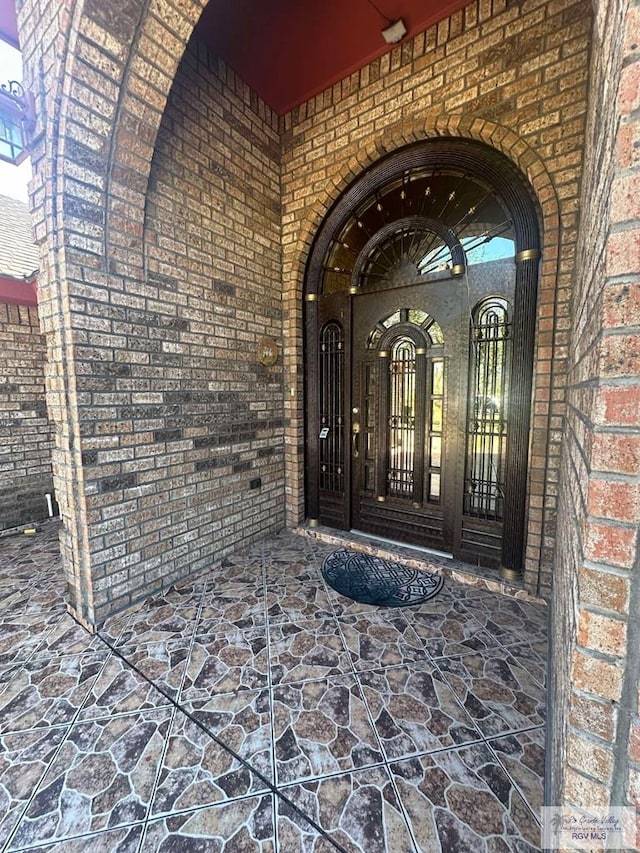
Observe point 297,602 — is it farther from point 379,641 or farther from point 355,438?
point 355,438

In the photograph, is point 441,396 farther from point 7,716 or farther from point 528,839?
point 7,716

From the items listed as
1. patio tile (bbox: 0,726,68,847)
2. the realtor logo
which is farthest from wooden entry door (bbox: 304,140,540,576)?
patio tile (bbox: 0,726,68,847)

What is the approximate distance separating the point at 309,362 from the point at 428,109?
6.92 ft

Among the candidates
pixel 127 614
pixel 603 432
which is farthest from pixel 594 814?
pixel 127 614

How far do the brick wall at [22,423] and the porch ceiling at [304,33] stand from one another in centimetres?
324

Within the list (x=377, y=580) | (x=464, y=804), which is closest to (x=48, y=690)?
(x=464, y=804)

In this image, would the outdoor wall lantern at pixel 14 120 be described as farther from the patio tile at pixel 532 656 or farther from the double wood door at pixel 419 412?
the patio tile at pixel 532 656

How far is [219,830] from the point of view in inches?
43.7

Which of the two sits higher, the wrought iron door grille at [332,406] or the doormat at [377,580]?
the wrought iron door grille at [332,406]

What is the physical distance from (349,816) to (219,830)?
1.44ft

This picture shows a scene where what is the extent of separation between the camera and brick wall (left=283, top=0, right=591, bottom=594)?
2023 mm

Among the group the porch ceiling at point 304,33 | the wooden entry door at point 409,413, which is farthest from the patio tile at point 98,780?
the porch ceiling at point 304,33

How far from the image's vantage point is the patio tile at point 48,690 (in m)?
1.50

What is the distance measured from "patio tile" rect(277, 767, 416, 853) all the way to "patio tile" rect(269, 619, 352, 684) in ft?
1.54
